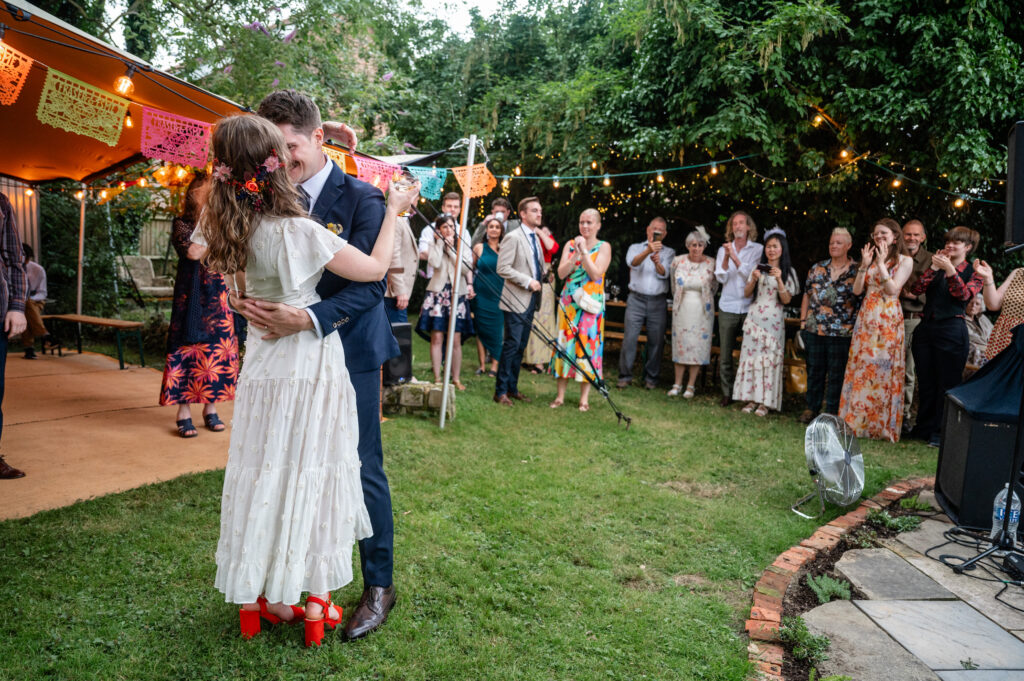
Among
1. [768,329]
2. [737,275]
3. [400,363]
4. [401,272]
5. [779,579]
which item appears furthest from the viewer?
[737,275]

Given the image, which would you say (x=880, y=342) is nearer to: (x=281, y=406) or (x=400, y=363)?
(x=400, y=363)

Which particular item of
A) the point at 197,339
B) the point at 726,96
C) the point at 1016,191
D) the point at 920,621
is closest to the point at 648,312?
the point at 726,96

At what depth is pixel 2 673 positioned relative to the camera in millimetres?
2070

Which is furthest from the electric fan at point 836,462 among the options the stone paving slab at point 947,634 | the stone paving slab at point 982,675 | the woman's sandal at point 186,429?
the woman's sandal at point 186,429

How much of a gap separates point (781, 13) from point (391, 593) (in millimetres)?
6410

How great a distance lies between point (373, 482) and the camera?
239 centimetres

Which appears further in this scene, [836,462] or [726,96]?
[726,96]

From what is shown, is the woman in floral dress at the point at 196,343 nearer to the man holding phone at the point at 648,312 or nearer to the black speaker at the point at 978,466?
the man holding phone at the point at 648,312

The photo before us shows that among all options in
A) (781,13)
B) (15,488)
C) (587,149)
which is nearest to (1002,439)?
(781,13)

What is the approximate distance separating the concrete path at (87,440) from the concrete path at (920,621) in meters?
3.73

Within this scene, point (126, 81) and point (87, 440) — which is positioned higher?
point (126, 81)

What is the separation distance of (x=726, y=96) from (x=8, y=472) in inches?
286

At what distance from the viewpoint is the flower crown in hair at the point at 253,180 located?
190 cm

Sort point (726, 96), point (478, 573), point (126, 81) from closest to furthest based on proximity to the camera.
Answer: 1. point (478, 573)
2. point (126, 81)
3. point (726, 96)
